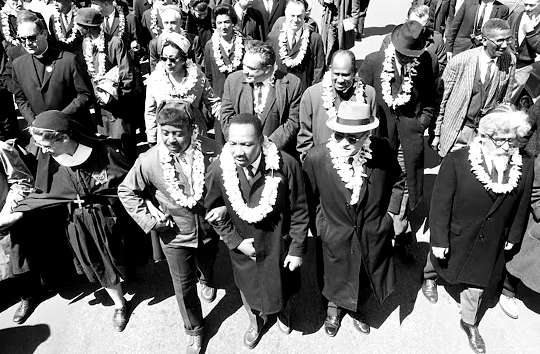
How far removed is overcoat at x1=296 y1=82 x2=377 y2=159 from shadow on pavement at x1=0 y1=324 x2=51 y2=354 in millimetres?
3022

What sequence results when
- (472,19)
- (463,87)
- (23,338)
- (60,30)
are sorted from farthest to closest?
(472,19)
(60,30)
(463,87)
(23,338)

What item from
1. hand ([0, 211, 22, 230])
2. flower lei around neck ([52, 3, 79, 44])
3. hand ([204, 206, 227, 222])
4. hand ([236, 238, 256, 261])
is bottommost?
hand ([236, 238, 256, 261])

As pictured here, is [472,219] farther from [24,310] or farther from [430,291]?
[24,310]

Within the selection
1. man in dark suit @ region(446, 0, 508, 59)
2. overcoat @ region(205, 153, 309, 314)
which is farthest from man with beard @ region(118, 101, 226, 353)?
man in dark suit @ region(446, 0, 508, 59)

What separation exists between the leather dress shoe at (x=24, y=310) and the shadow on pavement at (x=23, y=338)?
8 cm

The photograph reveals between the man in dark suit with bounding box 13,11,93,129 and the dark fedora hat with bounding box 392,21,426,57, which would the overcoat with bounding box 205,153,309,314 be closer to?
the dark fedora hat with bounding box 392,21,426,57

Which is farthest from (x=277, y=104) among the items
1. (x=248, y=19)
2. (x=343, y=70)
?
(x=248, y=19)

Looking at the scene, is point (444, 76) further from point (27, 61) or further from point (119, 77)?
point (27, 61)

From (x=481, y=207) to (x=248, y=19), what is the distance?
4.93 m

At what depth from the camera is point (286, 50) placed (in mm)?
6250

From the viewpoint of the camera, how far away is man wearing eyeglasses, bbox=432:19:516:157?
488 cm

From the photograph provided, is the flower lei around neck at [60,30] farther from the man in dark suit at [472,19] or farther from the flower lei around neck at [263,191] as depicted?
the man in dark suit at [472,19]

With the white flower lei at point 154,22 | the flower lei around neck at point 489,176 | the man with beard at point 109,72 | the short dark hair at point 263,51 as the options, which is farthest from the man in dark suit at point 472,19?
the man with beard at point 109,72

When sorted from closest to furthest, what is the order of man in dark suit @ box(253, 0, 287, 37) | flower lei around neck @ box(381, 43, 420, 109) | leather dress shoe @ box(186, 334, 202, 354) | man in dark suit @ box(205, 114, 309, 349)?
1. man in dark suit @ box(205, 114, 309, 349)
2. leather dress shoe @ box(186, 334, 202, 354)
3. flower lei around neck @ box(381, 43, 420, 109)
4. man in dark suit @ box(253, 0, 287, 37)
